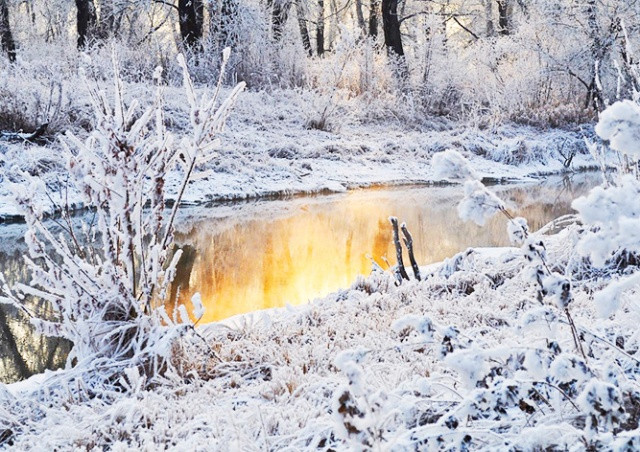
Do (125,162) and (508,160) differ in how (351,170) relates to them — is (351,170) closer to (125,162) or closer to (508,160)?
(508,160)

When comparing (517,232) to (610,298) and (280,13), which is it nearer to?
(610,298)

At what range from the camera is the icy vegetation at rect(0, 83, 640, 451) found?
128 centimetres

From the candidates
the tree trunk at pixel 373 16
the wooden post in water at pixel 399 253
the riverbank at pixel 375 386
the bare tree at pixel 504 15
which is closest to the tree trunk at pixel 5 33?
the tree trunk at pixel 373 16

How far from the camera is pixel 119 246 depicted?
9.53ft

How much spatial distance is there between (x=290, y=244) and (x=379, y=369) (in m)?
4.77

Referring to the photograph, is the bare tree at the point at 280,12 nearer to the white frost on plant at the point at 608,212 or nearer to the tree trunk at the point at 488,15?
the tree trunk at the point at 488,15

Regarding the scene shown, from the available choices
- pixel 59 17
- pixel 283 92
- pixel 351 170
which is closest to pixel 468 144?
pixel 351 170

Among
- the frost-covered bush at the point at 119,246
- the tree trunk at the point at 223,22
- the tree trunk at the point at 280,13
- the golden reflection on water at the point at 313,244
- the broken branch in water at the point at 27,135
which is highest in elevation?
the tree trunk at the point at 280,13

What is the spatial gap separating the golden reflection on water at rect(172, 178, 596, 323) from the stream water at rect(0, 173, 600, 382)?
0.01m

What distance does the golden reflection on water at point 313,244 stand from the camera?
550 cm

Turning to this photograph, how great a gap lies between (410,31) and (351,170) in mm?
18687

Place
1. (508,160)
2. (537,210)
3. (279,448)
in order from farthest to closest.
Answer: (508,160) < (537,210) < (279,448)

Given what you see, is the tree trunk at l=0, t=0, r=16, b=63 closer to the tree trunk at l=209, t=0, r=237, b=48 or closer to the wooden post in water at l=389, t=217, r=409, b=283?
the tree trunk at l=209, t=0, r=237, b=48

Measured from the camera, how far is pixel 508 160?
12875 mm
